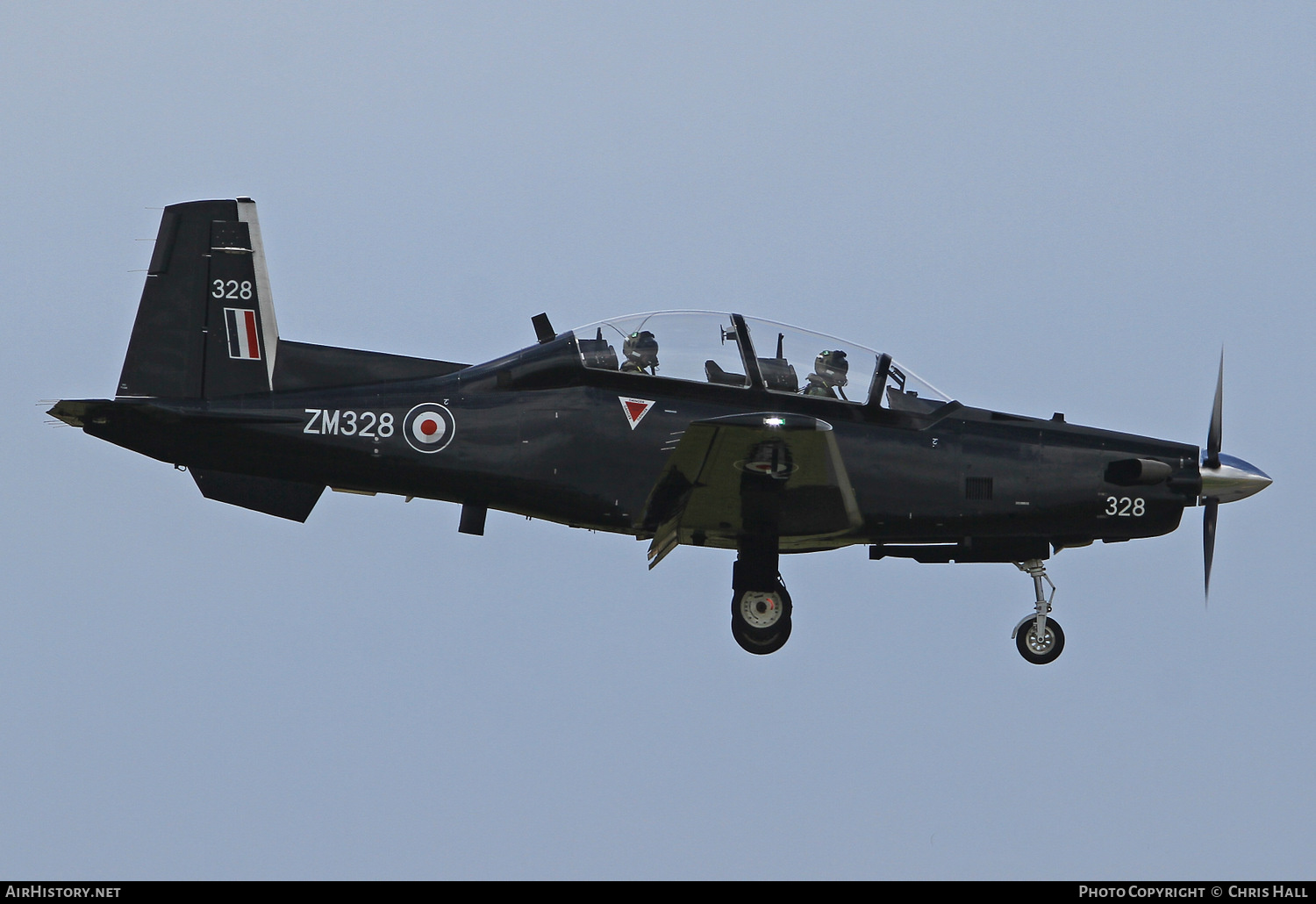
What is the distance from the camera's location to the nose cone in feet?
47.4

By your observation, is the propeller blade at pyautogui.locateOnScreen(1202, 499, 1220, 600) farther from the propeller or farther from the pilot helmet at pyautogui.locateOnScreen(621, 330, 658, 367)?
the pilot helmet at pyautogui.locateOnScreen(621, 330, 658, 367)

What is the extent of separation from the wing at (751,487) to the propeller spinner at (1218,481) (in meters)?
3.57

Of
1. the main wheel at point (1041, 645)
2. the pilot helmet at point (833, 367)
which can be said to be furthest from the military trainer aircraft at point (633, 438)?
the main wheel at point (1041, 645)

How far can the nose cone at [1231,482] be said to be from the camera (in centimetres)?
1444

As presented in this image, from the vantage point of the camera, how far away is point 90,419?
13500 millimetres

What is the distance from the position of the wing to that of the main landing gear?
2.18 m

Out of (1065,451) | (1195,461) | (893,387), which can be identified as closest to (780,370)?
(893,387)

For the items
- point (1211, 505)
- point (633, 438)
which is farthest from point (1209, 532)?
point (633, 438)

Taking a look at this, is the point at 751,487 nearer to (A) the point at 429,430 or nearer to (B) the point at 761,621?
(B) the point at 761,621

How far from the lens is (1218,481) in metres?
14.4

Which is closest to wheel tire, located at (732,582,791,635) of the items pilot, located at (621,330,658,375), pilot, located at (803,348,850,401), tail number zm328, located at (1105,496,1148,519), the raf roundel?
pilot, located at (803,348,850,401)

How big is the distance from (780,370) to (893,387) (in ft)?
3.92

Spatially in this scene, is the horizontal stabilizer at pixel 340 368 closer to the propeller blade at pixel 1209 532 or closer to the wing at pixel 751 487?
the wing at pixel 751 487

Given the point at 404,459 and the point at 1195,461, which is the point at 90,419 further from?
the point at 1195,461
